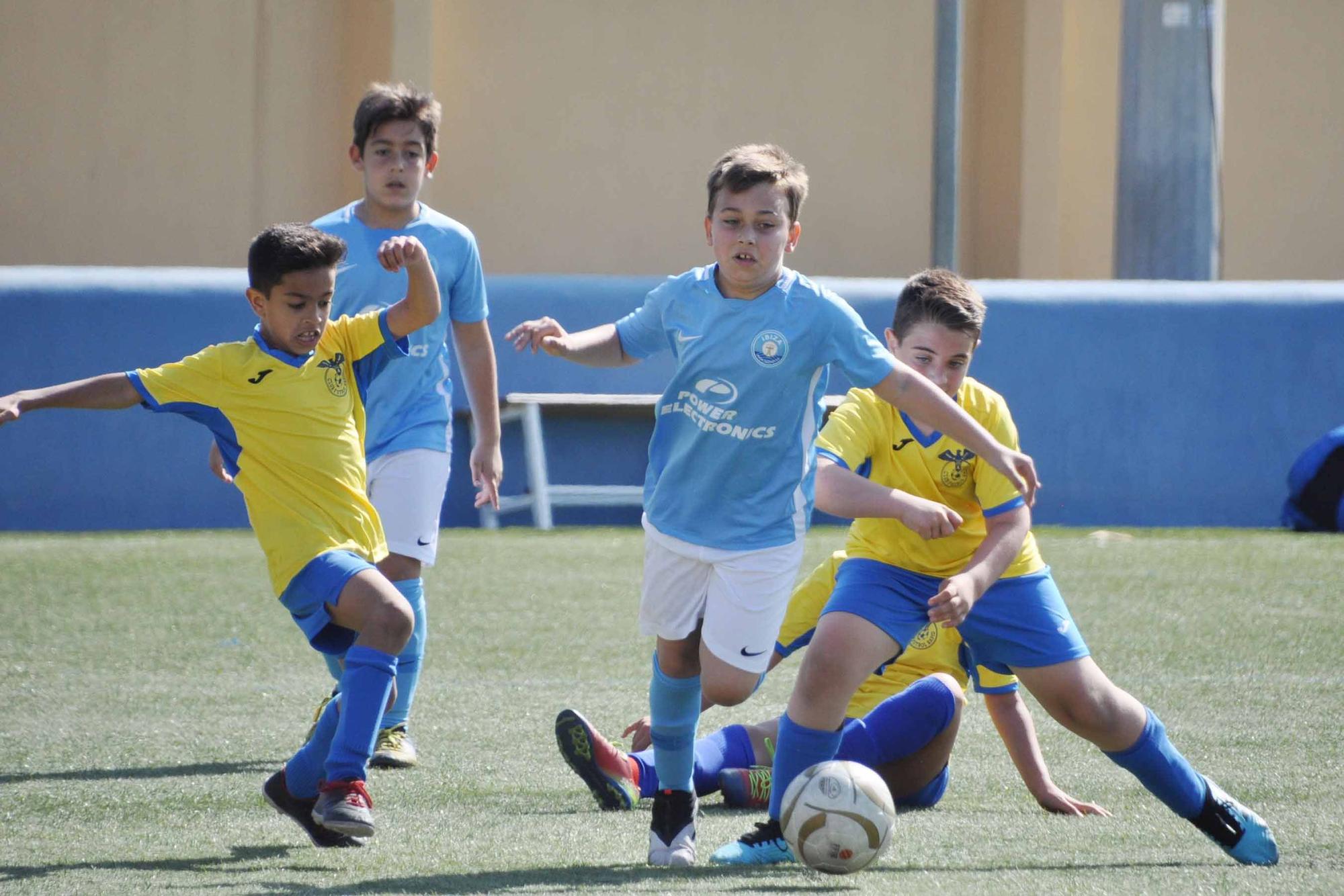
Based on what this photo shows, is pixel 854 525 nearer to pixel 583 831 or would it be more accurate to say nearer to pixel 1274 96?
pixel 583 831

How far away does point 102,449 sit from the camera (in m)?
10.3

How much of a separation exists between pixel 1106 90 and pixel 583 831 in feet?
47.0

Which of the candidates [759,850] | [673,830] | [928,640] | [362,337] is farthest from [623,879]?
[362,337]

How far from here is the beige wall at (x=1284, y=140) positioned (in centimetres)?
1773

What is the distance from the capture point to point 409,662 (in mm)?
4840

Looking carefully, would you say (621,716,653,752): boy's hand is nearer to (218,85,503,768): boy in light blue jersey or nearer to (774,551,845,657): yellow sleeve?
(774,551,845,657): yellow sleeve

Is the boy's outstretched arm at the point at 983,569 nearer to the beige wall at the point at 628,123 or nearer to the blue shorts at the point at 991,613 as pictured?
the blue shorts at the point at 991,613

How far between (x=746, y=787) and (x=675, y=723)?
58 centimetres

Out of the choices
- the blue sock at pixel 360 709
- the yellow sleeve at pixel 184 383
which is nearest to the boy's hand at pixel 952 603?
the blue sock at pixel 360 709

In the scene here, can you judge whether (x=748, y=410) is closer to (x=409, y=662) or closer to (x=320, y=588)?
(x=320, y=588)

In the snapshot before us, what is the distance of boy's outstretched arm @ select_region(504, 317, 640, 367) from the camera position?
12.3 feet

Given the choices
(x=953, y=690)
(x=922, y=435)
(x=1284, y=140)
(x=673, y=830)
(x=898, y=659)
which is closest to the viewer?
(x=673, y=830)

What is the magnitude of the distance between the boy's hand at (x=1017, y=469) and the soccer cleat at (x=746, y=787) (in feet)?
3.76

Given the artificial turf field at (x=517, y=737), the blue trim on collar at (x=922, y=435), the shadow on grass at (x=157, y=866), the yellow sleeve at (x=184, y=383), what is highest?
the yellow sleeve at (x=184, y=383)
